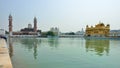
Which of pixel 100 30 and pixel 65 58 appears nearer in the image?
pixel 65 58

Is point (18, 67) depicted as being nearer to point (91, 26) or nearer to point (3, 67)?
point (3, 67)

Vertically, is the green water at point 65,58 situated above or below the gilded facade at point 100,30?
below

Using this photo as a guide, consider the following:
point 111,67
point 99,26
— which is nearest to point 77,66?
point 111,67

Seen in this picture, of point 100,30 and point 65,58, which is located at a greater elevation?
point 100,30

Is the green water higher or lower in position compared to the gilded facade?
lower

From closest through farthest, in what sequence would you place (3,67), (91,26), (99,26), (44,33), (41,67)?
(3,67) < (41,67) < (99,26) < (91,26) < (44,33)

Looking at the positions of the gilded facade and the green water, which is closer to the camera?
the green water

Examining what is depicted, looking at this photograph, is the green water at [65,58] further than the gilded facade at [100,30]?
No

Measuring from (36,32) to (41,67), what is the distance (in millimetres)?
121261

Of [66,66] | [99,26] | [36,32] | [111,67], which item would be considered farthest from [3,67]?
[36,32]

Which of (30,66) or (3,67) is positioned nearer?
(3,67)

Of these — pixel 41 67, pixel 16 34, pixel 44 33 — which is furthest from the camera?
pixel 44 33

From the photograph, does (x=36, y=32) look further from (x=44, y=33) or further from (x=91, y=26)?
(x=91, y=26)

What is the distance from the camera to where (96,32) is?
4040 inches
